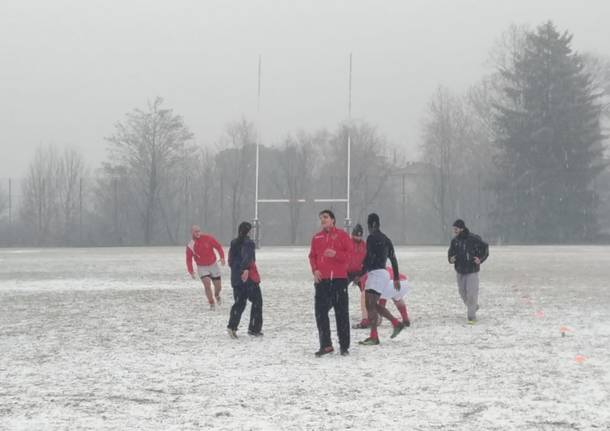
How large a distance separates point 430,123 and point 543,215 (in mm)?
15299

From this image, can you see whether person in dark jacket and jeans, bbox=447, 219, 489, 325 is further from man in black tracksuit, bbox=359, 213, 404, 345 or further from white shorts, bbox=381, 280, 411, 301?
man in black tracksuit, bbox=359, 213, 404, 345

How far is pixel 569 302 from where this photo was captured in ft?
49.9

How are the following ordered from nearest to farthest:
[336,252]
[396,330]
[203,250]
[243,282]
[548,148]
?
[336,252], [396,330], [243,282], [203,250], [548,148]

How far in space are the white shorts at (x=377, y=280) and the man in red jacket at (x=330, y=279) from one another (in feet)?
2.74

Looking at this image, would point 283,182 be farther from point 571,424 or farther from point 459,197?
point 571,424

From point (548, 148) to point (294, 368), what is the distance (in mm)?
59499

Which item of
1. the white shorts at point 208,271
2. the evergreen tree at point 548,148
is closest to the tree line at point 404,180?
the evergreen tree at point 548,148

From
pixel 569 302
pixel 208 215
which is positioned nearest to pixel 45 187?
pixel 208 215

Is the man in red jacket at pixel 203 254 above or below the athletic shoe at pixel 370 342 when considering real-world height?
above

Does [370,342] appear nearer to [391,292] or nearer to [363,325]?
[391,292]

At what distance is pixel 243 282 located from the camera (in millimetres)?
11031

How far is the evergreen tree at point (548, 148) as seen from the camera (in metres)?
62.4

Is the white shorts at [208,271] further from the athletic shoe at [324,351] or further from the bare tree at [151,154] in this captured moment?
the bare tree at [151,154]

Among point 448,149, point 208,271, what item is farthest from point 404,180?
point 208,271
